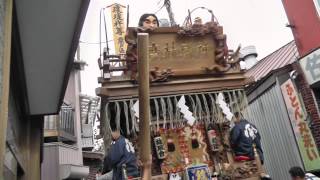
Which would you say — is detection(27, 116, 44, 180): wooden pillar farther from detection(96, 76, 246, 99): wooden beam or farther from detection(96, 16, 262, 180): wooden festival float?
Result: detection(96, 76, 246, 99): wooden beam

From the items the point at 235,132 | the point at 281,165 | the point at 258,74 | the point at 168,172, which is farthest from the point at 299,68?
the point at 168,172

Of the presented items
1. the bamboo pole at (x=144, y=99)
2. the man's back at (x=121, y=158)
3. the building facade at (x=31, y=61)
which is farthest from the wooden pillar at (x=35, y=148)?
the bamboo pole at (x=144, y=99)

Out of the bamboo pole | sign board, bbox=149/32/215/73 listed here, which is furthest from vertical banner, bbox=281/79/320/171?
the bamboo pole

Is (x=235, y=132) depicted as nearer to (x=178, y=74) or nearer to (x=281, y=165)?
(x=178, y=74)

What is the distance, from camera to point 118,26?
14.1 metres

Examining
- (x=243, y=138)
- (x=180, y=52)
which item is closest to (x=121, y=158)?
(x=243, y=138)

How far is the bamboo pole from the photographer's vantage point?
5.55 feet

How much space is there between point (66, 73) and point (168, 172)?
197 cm

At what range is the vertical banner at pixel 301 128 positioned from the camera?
7.94m

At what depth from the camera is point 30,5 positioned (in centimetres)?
249

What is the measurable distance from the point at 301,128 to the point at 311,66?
60.7 inches

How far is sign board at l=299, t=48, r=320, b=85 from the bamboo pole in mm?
6804

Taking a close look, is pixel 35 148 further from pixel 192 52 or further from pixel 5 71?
pixel 5 71

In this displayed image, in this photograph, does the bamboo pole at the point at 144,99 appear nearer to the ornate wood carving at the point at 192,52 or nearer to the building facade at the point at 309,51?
the ornate wood carving at the point at 192,52
